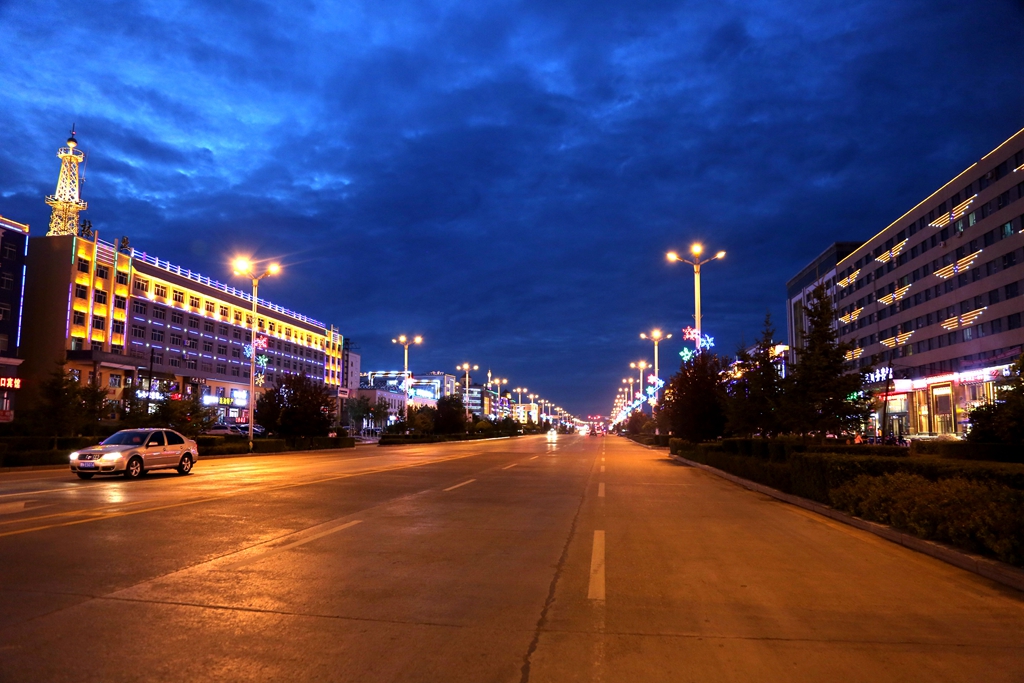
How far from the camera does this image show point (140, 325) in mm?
81125

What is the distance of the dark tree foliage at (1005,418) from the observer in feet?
56.4

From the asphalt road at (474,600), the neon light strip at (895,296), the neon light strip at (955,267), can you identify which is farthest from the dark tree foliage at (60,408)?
the neon light strip at (895,296)

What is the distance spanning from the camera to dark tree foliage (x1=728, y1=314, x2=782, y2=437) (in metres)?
24.3

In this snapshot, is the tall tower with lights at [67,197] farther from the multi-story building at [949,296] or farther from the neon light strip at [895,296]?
the neon light strip at [895,296]

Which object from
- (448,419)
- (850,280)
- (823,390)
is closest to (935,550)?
(823,390)

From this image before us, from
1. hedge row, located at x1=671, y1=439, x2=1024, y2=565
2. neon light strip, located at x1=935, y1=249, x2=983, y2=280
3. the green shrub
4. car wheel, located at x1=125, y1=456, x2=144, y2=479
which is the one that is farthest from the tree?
the green shrub

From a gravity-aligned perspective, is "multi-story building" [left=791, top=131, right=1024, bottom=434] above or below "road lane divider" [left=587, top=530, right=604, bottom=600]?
above

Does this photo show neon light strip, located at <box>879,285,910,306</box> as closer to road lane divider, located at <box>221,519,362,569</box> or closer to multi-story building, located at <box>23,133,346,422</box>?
multi-story building, located at <box>23,133,346,422</box>

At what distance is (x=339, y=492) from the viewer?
16.8 meters

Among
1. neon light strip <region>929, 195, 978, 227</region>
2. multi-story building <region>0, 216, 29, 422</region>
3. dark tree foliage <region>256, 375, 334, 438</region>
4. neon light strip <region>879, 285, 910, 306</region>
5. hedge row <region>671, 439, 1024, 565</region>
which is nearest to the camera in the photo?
hedge row <region>671, 439, 1024, 565</region>

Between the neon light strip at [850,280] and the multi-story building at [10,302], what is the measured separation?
93.9 meters

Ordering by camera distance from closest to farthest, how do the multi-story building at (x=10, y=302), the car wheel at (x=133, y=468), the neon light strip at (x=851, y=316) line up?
1. the car wheel at (x=133, y=468)
2. the multi-story building at (x=10, y=302)
3. the neon light strip at (x=851, y=316)

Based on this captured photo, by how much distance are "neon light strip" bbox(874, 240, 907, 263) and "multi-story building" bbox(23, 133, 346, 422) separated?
66335mm

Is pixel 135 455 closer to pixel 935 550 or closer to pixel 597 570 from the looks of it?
pixel 597 570
